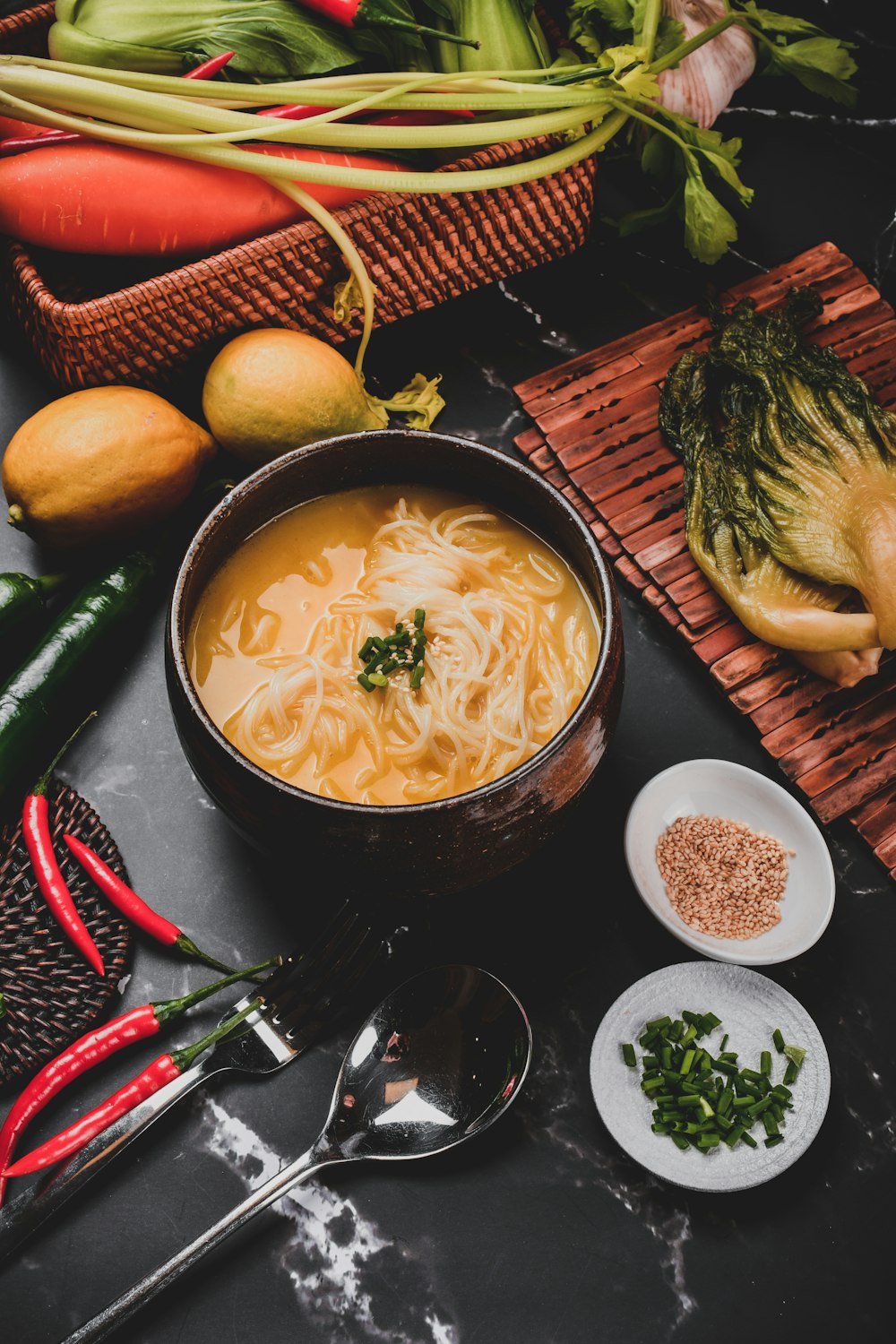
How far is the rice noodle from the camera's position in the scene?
1844 mm

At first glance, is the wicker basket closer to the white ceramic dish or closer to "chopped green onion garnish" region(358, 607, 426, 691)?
"chopped green onion garnish" region(358, 607, 426, 691)

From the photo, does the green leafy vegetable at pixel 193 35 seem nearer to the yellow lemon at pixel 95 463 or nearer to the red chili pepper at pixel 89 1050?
the yellow lemon at pixel 95 463

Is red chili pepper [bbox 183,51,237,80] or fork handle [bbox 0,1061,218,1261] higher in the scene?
red chili pepper [bbox 183,51,237,80]

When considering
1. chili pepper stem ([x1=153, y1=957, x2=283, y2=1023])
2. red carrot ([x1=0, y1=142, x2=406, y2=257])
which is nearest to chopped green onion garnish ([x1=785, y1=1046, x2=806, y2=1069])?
chili pepper stem ([x1=153, y1=957, x2=283, y2=1023])

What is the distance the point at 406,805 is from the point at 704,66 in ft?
6.60

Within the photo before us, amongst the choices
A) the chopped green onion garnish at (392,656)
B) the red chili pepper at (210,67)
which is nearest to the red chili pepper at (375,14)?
the red chili pepper at (210,67)

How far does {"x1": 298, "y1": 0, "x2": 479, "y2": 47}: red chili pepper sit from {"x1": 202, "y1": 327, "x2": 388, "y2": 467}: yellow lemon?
65 cm

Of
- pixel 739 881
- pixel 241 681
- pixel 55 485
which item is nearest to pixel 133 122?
pixel 55 485

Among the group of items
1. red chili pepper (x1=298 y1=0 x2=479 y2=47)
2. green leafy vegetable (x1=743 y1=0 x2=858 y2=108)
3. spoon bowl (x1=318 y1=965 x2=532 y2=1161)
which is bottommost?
spoon bowl (x1=318 y1=965 x2=532 y2=1161)

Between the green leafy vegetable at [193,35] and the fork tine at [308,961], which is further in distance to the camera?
the green leafy vegetable at [193,35]

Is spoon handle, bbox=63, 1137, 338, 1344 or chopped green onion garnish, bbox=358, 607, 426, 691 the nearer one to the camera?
spoon handle, bbox=63, 1137, 338, 1344

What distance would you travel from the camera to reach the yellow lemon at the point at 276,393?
2.17 metres

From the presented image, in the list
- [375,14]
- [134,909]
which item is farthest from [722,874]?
[375,14]

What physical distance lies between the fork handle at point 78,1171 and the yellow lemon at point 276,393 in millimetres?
1214
